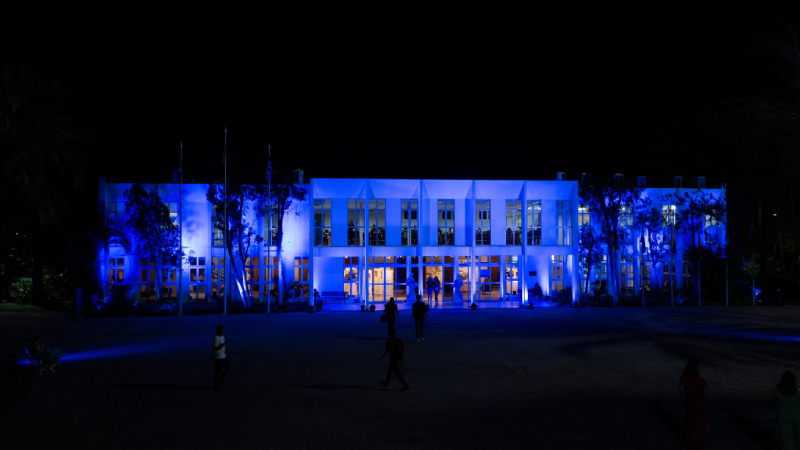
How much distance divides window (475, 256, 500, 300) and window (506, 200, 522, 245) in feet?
5.93

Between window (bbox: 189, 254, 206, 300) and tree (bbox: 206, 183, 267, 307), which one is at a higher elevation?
tree (bbox: 206, 183, 267, 307)

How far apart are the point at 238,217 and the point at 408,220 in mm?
10307

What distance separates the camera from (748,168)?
42344mm

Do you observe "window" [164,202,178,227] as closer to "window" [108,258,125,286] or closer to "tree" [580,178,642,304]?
"window" [108,258,125,286]

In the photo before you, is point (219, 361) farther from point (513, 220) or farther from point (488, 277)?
point (488, 277)

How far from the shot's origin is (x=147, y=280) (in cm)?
3372

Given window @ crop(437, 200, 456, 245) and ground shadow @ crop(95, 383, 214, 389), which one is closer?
ground shadow @ crop(95, 383, 214, 389)

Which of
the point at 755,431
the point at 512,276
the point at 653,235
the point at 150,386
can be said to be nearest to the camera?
the point at 755,431

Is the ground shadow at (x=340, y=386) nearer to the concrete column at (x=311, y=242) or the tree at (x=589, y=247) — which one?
the concrete column at (x=311, y=242)

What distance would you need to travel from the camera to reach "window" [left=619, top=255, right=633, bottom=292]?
38.3m

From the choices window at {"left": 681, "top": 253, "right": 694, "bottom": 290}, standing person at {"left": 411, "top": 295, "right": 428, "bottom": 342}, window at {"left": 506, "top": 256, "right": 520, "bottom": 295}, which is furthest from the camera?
window at {"left": 681, "top": 253, "right": 694, "bottom": 290}

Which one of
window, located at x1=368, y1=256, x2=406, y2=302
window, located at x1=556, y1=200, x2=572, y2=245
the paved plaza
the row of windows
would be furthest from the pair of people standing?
the paved plaza

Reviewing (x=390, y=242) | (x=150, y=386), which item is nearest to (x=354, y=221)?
(x=390, y=242)

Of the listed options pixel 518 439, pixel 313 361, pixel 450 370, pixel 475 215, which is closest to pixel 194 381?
pixel 313 361
